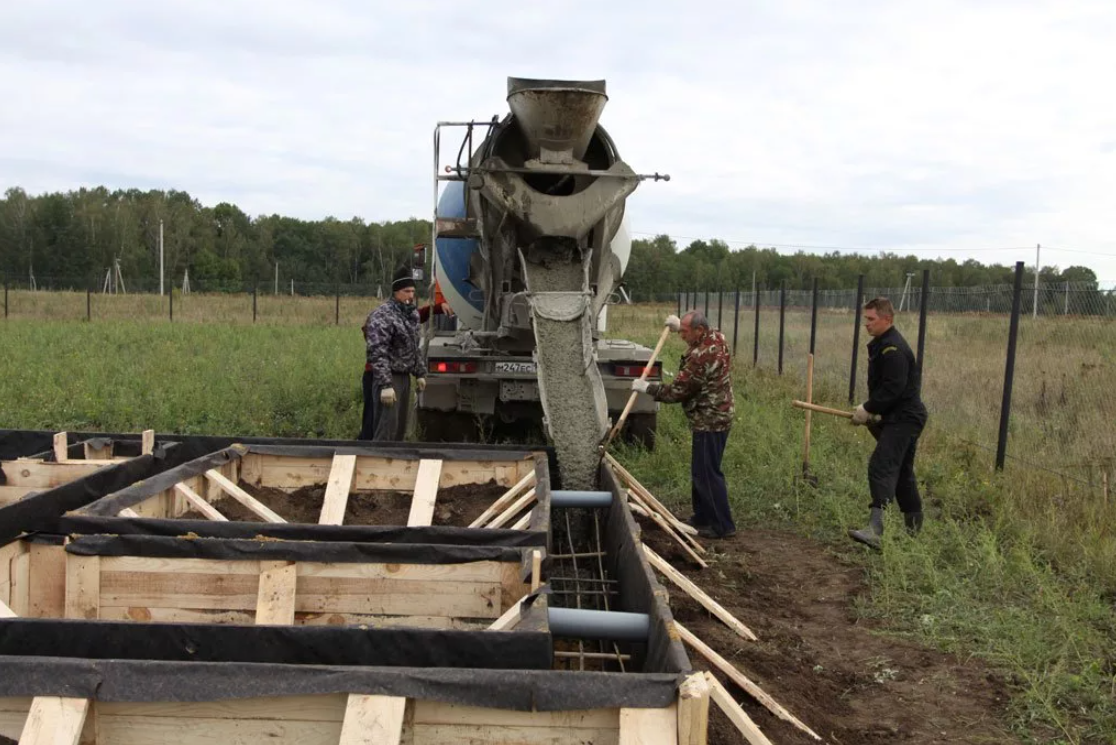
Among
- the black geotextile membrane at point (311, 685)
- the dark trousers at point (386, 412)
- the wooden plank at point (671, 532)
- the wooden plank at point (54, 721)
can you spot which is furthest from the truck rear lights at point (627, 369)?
the wooden plank at point (54, 721)

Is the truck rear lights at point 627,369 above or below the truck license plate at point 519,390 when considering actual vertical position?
above

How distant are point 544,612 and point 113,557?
1944mm

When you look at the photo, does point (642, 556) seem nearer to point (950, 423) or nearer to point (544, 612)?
point (544, 612)

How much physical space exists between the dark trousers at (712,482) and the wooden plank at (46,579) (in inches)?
163

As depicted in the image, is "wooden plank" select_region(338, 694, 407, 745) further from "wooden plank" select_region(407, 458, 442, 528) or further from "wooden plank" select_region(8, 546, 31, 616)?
"wooden plank" select_region(407, 458, 442, 528)

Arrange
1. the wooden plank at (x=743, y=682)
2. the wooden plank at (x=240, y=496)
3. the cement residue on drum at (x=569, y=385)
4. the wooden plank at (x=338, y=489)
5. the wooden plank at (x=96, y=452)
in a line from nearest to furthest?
1. the wooden plank at (x=743, y=682)
2. the wooden plank at (x=240, y=496)
3. the wooden plank at (x=338, y=489)
4. the wooden plank at (x=96, y=452)
5. the cement residue on drum at (x=569, y=385)

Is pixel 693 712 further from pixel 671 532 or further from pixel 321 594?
pixel 671 532

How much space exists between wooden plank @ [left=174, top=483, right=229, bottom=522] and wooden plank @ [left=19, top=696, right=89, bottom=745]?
2.27 meters

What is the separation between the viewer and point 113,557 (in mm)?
3830

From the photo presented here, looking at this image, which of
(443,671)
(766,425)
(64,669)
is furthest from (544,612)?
(766,425)

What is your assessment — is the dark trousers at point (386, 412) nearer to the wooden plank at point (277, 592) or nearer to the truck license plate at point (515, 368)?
the truck license plate at point (515, 368)

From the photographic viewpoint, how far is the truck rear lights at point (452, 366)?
8016 millimetres

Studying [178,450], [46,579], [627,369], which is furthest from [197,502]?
[627,369]

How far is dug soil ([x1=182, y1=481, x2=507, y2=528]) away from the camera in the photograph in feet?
18.7
